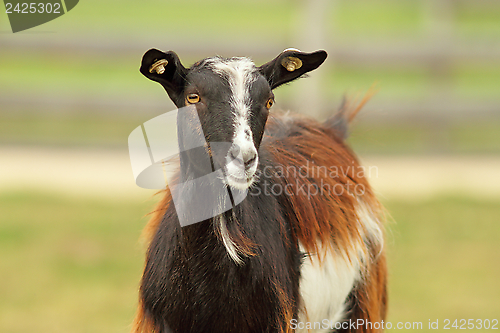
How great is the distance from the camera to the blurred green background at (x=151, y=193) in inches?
230

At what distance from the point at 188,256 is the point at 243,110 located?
0.77m

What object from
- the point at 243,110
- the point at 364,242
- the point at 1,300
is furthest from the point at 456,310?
the point at 1,300

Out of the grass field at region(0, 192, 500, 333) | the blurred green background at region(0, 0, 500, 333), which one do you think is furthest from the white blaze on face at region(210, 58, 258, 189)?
the grass field at region(0, 192, 500, 333)

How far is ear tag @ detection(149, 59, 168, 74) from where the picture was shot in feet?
8.45

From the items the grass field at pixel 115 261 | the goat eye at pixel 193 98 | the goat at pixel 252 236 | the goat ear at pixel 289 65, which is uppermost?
the goat ear at pixel 289 65

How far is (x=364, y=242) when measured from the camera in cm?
359

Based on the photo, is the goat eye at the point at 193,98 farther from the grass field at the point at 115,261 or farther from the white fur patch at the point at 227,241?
the grass field at the point at 115,261

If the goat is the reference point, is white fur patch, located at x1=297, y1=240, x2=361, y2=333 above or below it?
below

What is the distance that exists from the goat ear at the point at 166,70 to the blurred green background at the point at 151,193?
211 cm

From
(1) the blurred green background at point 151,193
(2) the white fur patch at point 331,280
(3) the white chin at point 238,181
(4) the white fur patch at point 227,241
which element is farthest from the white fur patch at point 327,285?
(1) the blurred green background at point 151,193

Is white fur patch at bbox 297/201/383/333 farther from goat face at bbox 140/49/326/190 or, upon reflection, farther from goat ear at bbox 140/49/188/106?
goat ear at bbox 140/49/188/106

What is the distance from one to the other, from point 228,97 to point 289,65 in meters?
0.50

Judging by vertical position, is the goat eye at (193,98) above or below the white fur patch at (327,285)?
above

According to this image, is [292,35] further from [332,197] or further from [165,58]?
[165,58]
